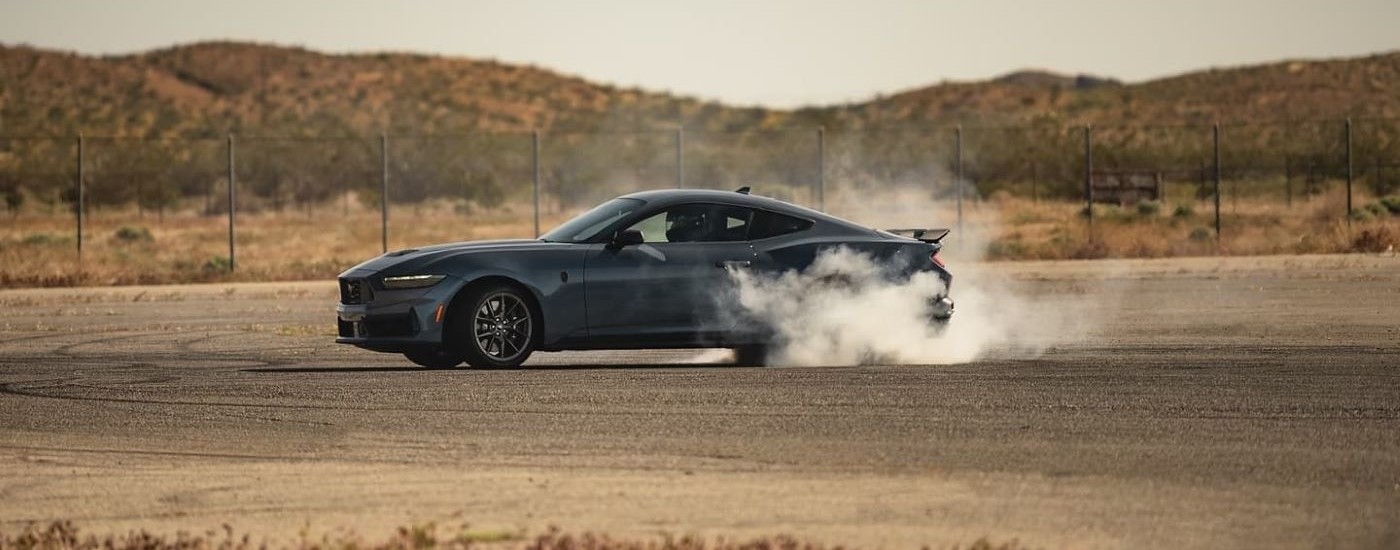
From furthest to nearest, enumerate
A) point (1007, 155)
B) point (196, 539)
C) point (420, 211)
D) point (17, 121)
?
1. point (17, 121)
2. point (1007, 155)
3. point (420, 211)
4. point (196, 539)

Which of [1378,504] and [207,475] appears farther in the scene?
[207,475]

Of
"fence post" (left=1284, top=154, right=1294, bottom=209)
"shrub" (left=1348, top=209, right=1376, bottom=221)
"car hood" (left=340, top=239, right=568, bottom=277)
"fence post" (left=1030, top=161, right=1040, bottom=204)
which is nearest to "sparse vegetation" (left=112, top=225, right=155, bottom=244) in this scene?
"fence post" (left=1030, top=161, right=1040, bottom=204)

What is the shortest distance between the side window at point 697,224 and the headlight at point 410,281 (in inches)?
65.5

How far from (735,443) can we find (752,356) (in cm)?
571

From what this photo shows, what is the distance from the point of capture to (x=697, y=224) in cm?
1698

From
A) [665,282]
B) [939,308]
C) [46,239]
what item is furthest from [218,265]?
[939,308]

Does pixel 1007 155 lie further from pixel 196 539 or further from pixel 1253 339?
pixel 196 539

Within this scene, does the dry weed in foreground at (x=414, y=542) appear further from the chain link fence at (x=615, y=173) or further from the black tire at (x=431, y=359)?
the chain link fence at (x=615, y=173)

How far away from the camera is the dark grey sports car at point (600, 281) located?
16359mm

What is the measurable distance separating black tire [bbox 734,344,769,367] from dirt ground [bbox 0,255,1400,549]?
0.37 metres

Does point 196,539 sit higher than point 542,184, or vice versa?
point 542,184

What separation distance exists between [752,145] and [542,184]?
13158 millimetres

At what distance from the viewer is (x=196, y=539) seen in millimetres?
9016

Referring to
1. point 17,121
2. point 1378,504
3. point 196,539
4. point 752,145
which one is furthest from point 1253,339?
point 17,121
